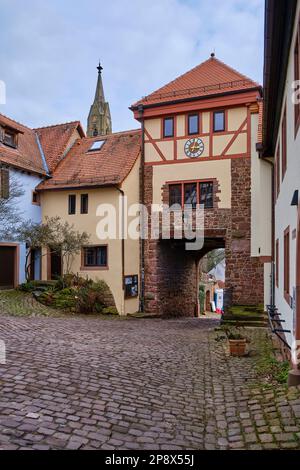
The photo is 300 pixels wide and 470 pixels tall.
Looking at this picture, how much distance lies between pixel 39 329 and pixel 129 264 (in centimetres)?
807

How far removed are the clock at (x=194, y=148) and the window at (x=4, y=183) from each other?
24.6 ft

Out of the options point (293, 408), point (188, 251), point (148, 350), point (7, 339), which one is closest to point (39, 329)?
point (7, 339)

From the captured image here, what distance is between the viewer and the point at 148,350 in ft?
30.0

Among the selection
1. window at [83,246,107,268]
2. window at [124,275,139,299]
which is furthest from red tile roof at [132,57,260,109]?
window at [124,275,139,299]

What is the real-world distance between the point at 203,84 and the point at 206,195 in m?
4.89

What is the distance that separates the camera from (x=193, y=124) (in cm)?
1797

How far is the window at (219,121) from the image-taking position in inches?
687

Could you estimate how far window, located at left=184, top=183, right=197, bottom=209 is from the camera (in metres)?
17.8

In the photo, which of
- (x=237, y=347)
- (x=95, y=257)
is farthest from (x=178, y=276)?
(x=237, y=347)

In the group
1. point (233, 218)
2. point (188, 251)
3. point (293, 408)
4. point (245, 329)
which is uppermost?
point (233, 218)

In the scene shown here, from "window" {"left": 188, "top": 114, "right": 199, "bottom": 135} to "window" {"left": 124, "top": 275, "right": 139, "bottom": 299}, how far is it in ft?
22.0

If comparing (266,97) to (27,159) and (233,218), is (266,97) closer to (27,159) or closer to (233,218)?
(233,218)

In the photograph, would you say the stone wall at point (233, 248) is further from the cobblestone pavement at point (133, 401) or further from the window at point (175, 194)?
the cobblestone pavement at point (133, 401)

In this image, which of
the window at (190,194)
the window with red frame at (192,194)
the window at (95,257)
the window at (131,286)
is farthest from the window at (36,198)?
the window at (190,194)
